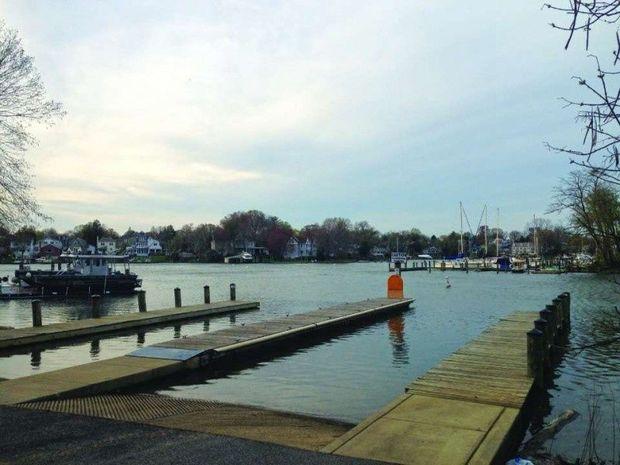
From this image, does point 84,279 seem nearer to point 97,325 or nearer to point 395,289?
point 97,325

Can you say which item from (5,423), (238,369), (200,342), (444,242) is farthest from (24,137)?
(444,242)

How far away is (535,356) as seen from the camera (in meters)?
10.4

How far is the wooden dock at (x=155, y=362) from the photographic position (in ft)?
29.4

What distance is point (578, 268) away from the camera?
5.85 m

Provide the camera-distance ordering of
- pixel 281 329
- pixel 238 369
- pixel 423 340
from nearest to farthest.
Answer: pixel 238 369 → pixel 281 329 → pixel 423 340

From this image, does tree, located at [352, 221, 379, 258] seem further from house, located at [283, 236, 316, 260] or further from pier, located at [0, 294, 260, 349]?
pier, located at [0, 294, 260, 349]

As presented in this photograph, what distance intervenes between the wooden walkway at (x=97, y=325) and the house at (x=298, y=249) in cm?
15266

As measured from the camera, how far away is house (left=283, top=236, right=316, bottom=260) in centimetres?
18179

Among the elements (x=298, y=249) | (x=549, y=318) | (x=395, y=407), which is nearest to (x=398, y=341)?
(x=549, y=318)

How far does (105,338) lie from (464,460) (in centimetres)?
1599

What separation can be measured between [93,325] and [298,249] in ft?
569

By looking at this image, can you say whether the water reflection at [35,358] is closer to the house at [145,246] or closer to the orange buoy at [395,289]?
the orange buoy at [395,289]

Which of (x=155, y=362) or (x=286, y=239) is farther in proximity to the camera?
(x=286, y=239)

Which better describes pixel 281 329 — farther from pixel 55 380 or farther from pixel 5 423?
pixel 5 423
